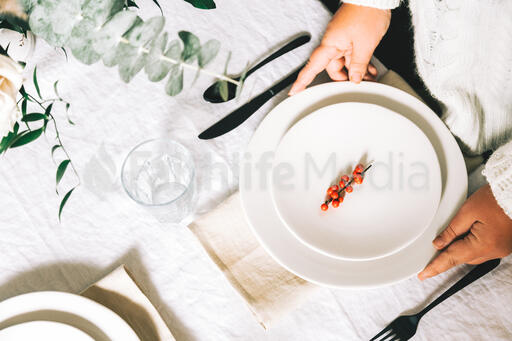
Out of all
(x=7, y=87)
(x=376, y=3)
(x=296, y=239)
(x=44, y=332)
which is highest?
(x=376, y=3)

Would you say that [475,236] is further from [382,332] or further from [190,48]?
[190,48]

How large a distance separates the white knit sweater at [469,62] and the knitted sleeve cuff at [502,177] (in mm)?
72

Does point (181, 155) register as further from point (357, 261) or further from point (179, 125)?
point (357, 261)

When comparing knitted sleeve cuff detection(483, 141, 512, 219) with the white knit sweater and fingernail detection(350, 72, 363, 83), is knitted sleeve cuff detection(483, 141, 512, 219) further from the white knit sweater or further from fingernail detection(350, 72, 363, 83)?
fingernail detection(350, 72, 363, 83)

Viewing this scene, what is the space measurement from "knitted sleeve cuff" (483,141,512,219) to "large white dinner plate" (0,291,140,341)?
0.44 meters

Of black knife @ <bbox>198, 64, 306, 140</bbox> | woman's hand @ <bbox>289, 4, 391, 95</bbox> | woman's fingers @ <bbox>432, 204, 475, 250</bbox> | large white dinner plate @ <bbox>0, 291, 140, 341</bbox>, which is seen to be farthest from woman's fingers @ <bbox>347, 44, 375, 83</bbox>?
large white dinner plate @ <bbox>0, 291, 140, 341</bbox>

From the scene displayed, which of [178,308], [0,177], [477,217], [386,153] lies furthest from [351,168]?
[0,177]

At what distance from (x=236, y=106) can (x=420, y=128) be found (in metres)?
0.26

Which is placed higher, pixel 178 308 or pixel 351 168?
pixel 351 168

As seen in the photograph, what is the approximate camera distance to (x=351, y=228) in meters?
0.45

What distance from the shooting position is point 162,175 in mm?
539

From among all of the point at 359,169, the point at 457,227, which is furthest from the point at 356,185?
the point at 457,227

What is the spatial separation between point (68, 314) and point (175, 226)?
160 mm

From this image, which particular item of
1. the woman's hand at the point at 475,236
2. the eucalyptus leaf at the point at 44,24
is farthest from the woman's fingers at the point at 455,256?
the eucalyptus leaf at the point at 44,24
